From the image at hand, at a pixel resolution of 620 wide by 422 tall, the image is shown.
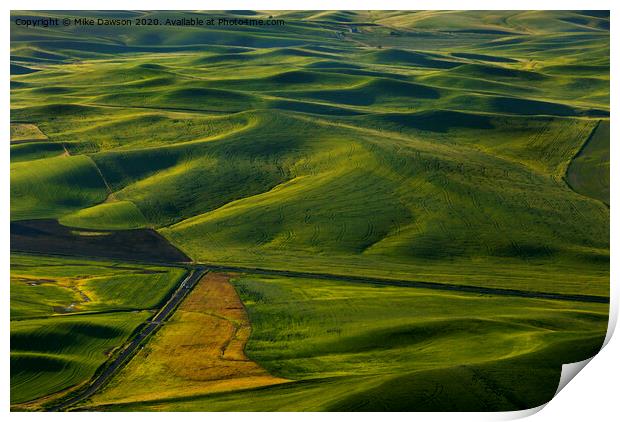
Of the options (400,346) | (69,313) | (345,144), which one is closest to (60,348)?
(69,313)

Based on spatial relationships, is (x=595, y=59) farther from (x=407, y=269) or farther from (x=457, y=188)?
(x=407, y=269)

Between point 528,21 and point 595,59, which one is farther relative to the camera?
point 595,59

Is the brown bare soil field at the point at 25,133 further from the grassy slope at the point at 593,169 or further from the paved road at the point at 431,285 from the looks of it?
the grassy slope at the point at 593,169

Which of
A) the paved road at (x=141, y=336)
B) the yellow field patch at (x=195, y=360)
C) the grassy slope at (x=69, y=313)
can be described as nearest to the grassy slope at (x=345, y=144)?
the paved road at (x=141, y=336)

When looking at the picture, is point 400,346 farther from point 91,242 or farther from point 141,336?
point 91,242

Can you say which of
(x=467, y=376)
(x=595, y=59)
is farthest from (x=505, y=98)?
(x=467, y=376)
